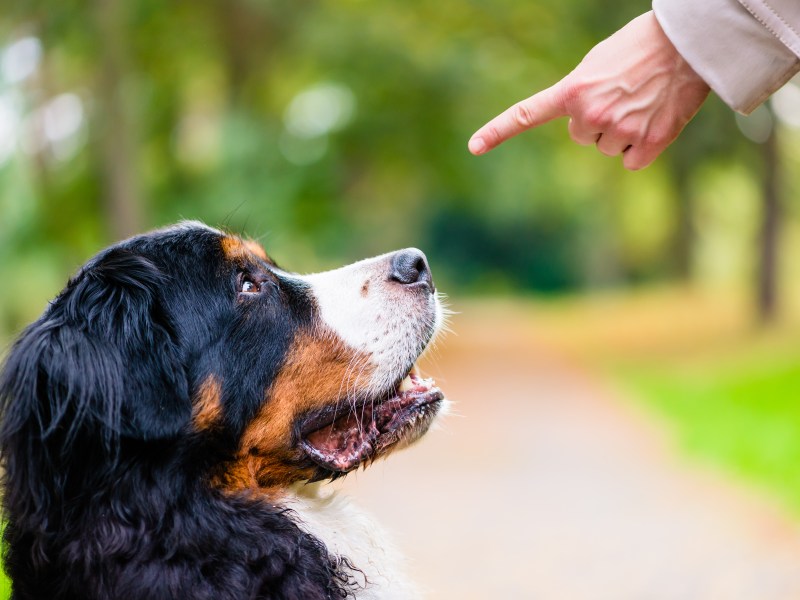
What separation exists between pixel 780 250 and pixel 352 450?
780 inches

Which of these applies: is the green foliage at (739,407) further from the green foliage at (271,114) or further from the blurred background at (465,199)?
the green foliage at (271,114)

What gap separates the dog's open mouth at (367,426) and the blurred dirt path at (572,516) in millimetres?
591

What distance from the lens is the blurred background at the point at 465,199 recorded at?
792 centimetres

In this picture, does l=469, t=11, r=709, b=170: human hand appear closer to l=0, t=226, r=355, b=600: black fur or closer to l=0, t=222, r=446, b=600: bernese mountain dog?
l=0, t=222, r=446, b=600: bernese mountain dog

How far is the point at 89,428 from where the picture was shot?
2760mm

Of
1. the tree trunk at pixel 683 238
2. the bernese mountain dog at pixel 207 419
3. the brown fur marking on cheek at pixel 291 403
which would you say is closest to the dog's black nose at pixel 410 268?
the bernese mountain dog at pixel 207 419

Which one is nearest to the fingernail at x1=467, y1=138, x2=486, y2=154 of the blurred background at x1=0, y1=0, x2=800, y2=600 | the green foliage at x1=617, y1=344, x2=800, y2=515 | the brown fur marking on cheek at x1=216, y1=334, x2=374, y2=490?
the brown fur marking on cheek at x1=216, y1=334, x2=374, y2=490

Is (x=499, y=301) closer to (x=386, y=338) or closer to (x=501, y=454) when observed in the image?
(x=501, y=454)

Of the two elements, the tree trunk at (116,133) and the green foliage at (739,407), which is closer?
the green foliage at (739,407)

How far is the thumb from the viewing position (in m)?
2.93

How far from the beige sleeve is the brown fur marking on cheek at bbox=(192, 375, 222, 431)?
180cm

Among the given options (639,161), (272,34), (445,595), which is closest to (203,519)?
(639,161)

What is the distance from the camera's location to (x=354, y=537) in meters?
3.39

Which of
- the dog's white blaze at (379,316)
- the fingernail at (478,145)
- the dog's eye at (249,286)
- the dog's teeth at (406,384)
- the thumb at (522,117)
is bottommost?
the dog's teeth at (406,384)
